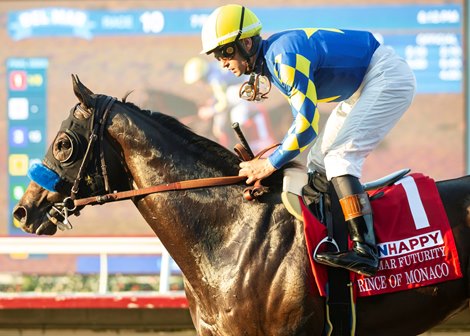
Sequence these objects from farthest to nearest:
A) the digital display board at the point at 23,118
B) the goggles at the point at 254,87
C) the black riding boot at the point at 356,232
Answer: the digital display board at the point at 23,118 < the goggles at the point at 254,87 < the black riding boot at the point at 356,232

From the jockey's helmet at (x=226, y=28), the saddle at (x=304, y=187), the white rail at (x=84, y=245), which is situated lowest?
the white rail at (x=84, y=245)

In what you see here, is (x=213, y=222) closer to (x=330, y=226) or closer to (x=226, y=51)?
(x=330, y=226)

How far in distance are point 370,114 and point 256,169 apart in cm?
55

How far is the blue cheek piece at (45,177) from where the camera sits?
3939 mm

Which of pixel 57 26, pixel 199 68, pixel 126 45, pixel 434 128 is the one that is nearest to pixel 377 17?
pixel 434 128

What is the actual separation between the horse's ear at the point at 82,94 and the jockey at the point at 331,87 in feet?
1.82

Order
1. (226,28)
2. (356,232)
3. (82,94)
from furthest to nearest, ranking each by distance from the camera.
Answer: (82,94)
(226,28)
(356,232)

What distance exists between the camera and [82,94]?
12.9 feet

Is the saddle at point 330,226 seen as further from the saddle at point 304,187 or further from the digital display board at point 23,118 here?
the digital display board at point 23,118

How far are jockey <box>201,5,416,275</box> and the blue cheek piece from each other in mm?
812

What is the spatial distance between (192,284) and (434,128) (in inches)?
201

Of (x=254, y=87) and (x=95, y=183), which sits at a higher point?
(x=254, y=87)

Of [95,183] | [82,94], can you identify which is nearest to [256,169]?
[95,183]

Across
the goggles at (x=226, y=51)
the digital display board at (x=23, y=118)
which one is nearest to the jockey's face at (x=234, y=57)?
the goggles at (x=226, y=51)
